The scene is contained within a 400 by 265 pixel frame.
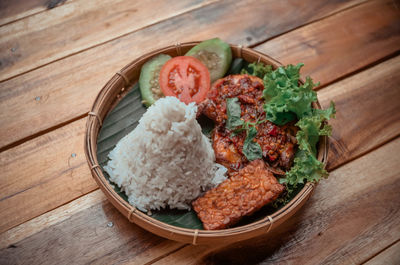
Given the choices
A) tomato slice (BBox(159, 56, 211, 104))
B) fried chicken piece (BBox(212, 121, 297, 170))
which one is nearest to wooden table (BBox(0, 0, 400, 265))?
fried chicken piece (BBox(212, 121, 297, 170))

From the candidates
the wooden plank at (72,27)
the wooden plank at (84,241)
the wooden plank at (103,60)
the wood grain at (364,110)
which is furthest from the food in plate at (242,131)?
the wooden plank at (72,27)

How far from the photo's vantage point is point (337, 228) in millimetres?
2486

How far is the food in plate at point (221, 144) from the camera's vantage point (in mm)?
2264

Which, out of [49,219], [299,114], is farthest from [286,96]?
[49,219]

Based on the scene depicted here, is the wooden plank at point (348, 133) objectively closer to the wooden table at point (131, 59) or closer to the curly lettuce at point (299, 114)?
the wooden table at point (131, 59)

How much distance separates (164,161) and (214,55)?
1028 millimetres

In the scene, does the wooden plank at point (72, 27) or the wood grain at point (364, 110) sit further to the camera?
the wooden plank at point (72, 27)

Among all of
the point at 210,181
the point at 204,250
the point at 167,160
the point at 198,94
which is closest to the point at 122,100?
the point at 198,94

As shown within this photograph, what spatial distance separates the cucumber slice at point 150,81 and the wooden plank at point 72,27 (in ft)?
2.62

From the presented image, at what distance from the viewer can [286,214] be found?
2166 millimetres

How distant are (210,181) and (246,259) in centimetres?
55

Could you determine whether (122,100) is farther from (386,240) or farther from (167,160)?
(386,240)

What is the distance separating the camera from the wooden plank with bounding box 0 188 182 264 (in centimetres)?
232

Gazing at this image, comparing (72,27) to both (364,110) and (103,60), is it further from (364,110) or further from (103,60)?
(364,110)
